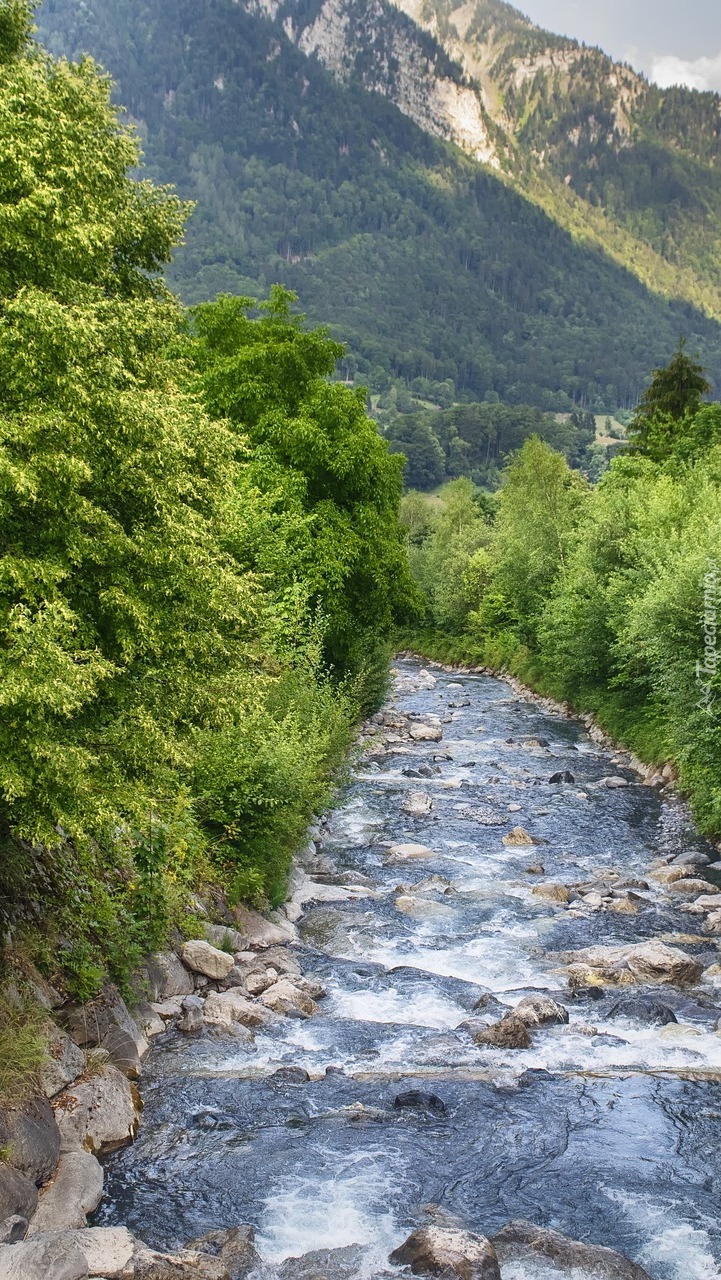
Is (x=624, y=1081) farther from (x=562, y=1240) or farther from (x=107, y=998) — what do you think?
(x=107, y=998)

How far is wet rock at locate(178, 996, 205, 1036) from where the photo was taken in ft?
53.1

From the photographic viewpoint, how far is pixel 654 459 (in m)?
66.4

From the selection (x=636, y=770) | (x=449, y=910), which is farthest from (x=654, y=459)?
(x=449, y=910)

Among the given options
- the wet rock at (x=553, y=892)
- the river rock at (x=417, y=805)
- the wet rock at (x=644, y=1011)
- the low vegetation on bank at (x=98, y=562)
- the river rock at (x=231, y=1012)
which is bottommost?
the river rock at (x=231, y=1012)

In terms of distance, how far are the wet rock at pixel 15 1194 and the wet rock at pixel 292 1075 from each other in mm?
4695

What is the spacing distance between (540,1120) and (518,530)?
5889cm

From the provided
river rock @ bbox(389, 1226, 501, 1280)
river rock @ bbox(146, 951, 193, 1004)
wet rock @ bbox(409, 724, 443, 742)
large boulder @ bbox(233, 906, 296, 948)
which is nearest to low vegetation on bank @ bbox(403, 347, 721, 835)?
wet rock @ bbox(409, 724, 443, 742)

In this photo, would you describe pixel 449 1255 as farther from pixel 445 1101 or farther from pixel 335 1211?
pixel 445 1101

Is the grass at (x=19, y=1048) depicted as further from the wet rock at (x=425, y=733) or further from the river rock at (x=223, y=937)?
the wet rock at (x=425, y=733)

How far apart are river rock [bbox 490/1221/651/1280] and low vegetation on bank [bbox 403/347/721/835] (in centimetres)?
1654

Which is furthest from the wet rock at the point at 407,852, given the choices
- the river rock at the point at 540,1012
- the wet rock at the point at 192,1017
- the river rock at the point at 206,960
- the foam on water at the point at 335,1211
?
the foam on water at the point at 335,1211

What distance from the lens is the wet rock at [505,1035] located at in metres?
16.3

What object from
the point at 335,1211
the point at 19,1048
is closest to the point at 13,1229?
the point at 19,1048

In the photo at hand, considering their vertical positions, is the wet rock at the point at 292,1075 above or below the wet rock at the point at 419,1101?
below
